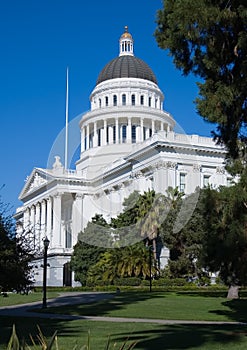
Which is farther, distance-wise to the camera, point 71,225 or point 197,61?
point 71,225

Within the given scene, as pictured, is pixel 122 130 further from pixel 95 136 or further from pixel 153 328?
pixel 153 328

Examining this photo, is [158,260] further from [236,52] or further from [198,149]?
[236,52]

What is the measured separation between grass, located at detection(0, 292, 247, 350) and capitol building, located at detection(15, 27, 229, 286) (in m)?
31.5

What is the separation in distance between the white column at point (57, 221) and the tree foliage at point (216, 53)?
6680 cm

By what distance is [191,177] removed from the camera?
6688 centimetres

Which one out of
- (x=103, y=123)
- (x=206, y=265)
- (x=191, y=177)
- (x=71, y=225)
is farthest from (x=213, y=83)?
(x=103, y=123)

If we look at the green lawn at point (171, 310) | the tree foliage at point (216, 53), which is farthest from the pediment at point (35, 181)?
the tree foliage at point (216, 53)

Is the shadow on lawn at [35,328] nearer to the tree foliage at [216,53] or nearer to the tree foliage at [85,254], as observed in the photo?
the tree foliage at [216,53]

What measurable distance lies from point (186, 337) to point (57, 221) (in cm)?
7111

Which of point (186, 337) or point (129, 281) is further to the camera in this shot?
point (129, 281)

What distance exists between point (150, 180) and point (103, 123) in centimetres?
2718

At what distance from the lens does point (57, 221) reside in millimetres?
84312

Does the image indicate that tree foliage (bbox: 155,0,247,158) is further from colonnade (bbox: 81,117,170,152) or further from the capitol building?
colonnade (bbox: 81,117,170,152)

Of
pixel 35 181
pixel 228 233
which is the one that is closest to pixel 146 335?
pixel 228 233
